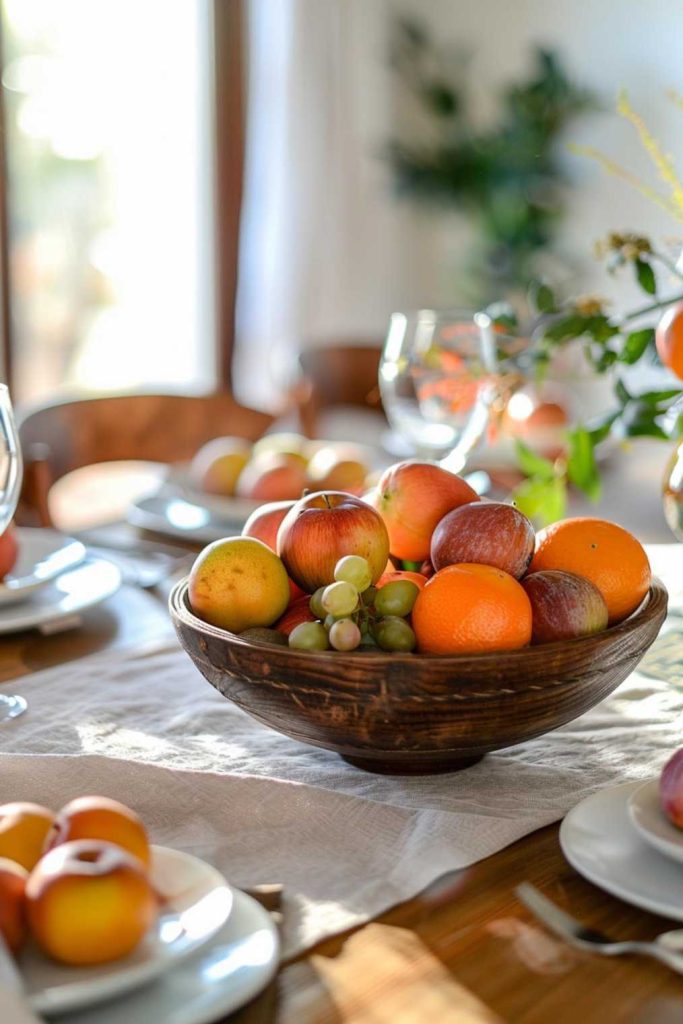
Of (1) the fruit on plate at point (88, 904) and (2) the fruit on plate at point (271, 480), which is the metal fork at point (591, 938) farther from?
(2) the fruit on plate at point (271, 480)

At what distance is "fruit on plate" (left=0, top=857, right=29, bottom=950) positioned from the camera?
0.48 m

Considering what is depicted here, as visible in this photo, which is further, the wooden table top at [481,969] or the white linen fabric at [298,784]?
the white linen fabric at [298,784]

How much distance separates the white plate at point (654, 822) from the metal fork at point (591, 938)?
0.13ft

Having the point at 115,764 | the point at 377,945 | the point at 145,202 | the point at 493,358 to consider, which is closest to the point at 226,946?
the point at 377,945

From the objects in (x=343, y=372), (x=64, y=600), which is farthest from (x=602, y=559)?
(x=343, y=372)

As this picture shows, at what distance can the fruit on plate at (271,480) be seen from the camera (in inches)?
52.2

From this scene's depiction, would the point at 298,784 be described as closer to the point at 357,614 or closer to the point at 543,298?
the point at 357,614

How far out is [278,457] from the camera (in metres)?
1.39

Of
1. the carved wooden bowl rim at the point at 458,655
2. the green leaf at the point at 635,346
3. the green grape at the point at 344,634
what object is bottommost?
the carved wooden bowl rim at the point at 458,655

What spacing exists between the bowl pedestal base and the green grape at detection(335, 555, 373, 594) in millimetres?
115

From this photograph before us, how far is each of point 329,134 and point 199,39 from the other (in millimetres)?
523

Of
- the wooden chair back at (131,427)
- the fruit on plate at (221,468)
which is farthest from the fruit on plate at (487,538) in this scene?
the wooden chair back at (131,427)

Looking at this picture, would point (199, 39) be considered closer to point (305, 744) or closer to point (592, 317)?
point (592, 317)

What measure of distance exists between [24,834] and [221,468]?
0.88 meters
